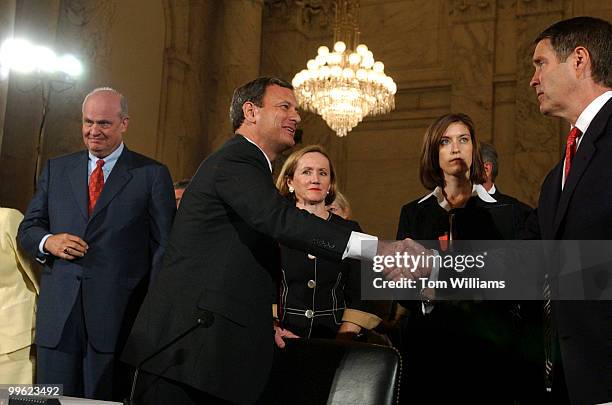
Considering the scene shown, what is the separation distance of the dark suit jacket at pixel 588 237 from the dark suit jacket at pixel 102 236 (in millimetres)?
2080

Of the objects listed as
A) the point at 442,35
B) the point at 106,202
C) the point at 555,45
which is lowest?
the point at 106,202

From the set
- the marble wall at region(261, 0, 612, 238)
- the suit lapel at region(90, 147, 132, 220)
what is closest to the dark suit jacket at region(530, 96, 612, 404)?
the suit lapel at region(90, 147, 132, 220)

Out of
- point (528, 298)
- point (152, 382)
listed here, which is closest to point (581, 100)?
point (528, 298)

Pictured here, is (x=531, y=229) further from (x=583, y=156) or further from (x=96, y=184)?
(x=96, y=184)

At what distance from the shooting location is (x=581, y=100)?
9.18ft

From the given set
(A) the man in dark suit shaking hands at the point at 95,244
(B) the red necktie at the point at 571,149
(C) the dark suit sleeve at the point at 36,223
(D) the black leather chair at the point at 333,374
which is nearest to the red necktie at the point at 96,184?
(A) the man in dark suit shaking hands at the point at 95,244

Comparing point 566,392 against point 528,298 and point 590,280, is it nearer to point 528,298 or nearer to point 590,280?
point 590,280

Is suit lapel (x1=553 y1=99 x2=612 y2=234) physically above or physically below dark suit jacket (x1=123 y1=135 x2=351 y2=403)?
above

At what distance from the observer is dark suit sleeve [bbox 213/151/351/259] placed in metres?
2.73

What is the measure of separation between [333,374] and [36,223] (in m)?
2.18

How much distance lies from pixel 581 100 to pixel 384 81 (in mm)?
7279

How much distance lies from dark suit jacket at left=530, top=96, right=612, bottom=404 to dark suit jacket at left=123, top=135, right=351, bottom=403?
30.1 inches

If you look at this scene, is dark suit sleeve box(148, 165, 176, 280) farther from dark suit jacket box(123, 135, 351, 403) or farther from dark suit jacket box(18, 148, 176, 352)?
dark suit jacket box(123, 135, 351, 403)

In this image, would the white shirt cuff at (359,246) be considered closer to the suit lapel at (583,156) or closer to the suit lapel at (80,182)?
the suit lapel at (583,156)
